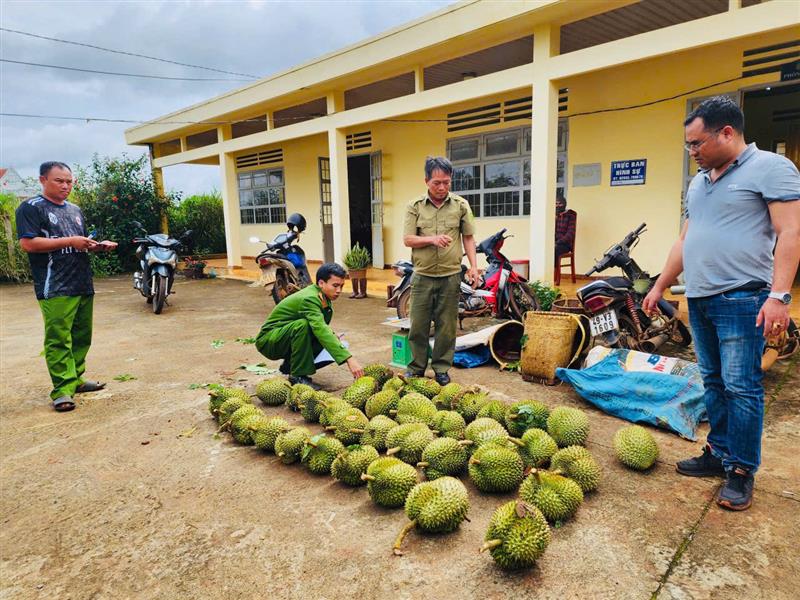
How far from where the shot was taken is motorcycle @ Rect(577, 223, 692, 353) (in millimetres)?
4289

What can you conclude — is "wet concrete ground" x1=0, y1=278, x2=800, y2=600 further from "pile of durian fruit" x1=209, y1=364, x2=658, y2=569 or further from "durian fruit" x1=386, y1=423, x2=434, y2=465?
"durian fruit" x1=386, y1=423, x2=434, y2=465

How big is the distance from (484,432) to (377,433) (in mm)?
565

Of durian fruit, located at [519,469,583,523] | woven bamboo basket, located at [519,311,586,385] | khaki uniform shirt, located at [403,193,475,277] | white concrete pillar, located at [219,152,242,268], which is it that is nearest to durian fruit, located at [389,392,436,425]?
durian fruit, located at [519,469,583,523]

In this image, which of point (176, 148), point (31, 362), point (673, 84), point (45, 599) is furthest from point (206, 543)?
point (176, 148)

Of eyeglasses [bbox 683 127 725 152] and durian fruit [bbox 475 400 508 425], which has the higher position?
eyeglasses [bbox 683 127 725 152]

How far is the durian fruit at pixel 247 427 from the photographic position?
9.84 feet

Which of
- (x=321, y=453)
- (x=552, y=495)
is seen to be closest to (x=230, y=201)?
(x=321, y=453)

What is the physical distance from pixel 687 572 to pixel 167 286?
761 cm

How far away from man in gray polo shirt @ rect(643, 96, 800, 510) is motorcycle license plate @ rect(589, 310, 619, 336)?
72.1 inches

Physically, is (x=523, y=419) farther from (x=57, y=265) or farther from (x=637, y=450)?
(x=57, y=265)

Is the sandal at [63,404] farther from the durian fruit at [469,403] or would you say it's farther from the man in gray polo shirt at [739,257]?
the man in gray polo shirt at [739,257]

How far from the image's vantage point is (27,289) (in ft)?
36.1

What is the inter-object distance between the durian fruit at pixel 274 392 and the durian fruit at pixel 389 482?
4.89 ft

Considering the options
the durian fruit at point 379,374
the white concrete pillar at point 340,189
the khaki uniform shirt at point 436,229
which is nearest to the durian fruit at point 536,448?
the durian fruit at point 379,374
